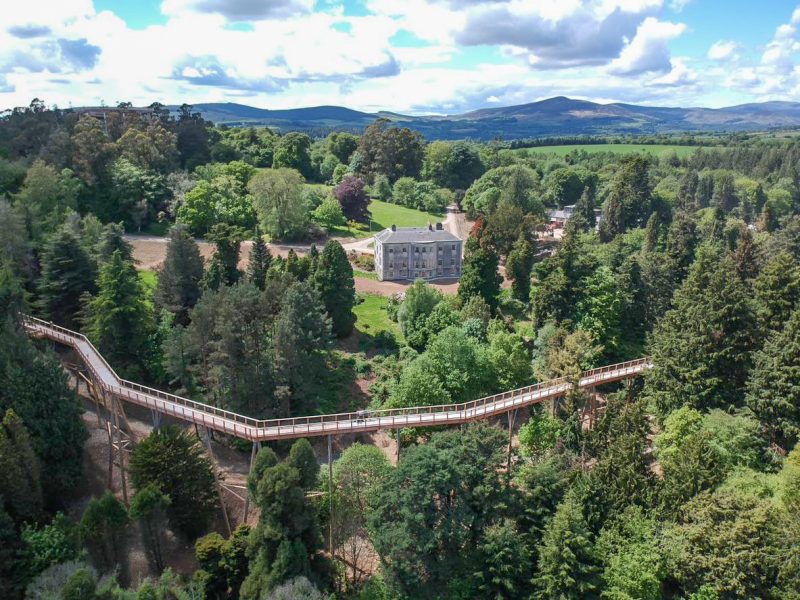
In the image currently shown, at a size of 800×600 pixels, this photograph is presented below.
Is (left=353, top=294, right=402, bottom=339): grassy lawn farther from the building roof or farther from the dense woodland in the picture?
the building roof

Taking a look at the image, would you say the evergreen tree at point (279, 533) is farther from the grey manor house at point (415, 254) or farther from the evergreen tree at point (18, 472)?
the grey manor house at point (415, 254)

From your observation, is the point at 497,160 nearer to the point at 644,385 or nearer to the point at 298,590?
the point at 644,385

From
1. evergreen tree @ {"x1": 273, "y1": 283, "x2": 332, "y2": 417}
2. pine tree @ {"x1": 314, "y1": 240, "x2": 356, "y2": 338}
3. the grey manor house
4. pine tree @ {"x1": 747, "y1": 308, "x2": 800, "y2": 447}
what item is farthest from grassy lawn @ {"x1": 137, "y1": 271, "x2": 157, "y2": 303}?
pine tree @ {"x1": 747, "y1": 308, "x2": 800, "y2": 447}

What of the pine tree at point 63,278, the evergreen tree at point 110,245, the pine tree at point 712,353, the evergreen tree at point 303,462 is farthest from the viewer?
the evergreen tree at point 110,245

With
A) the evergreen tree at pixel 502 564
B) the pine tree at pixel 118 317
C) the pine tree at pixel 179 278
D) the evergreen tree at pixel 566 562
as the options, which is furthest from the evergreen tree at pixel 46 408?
the evergreen tree at pixel 566 562

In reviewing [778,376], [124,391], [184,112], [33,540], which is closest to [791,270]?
[778,376]

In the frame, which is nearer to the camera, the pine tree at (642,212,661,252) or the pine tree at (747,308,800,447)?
the pine tree at (747,308,800,447)
